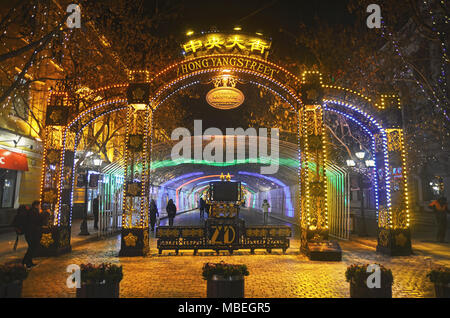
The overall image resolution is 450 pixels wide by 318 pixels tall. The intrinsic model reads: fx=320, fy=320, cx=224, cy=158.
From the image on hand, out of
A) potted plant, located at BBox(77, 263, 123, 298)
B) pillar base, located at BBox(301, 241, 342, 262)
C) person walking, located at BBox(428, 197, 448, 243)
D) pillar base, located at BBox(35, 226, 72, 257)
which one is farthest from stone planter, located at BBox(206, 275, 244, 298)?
person walking, located at BBox(428, 197, 448, 243)

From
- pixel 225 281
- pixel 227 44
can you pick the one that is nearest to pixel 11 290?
pixel 225 281

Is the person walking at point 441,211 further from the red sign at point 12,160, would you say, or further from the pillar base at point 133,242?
the red sign at point 12,160

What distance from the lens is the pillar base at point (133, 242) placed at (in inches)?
413

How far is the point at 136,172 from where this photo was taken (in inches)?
444

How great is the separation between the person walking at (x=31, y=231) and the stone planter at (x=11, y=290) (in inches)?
149

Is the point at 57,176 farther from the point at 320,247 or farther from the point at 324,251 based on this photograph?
the point at 324,251

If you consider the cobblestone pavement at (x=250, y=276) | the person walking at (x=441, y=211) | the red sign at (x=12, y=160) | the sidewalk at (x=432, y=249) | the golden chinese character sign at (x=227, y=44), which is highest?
the golden chinese character sign at (x=227, y=44)

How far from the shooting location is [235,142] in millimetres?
18953

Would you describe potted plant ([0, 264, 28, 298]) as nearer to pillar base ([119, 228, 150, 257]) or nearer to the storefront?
pillar base ([119, 228, 150, 257])

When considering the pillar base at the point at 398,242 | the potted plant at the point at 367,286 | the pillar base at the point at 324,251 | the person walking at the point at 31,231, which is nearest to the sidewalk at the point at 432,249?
the pillar base at the point at 398,242

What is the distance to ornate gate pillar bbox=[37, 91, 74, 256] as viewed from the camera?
34.7ft

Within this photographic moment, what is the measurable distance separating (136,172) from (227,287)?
6.89 metres
